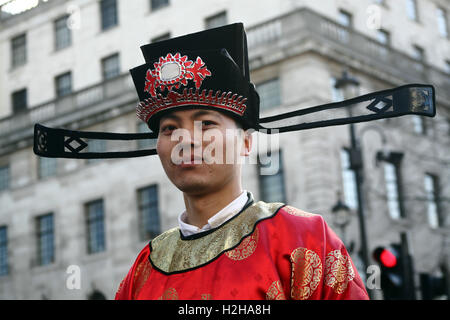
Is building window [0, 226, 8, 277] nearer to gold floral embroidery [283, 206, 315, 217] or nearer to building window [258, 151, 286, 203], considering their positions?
building window [258, 151, 286, 203]

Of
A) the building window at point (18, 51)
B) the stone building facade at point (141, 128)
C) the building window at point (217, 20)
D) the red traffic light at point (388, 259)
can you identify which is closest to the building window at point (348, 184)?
the stone building facade at point (141, 128)

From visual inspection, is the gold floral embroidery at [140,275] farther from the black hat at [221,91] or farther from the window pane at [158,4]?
the window pane at [158,4]

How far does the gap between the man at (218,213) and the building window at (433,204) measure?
22358 mm

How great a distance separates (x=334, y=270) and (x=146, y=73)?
126 cm

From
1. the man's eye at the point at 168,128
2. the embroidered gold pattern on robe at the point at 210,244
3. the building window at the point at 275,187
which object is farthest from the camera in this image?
the building window at the point at 275,187

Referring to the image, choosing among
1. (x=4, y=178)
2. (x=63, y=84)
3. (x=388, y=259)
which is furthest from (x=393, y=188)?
(x=4, y=178)

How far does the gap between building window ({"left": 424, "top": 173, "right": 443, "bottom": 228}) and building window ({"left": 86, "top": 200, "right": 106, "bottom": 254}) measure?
39.6ft

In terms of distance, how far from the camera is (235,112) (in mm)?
3145

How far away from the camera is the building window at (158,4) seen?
25448 millimetres

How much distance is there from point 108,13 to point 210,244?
25568 mm
